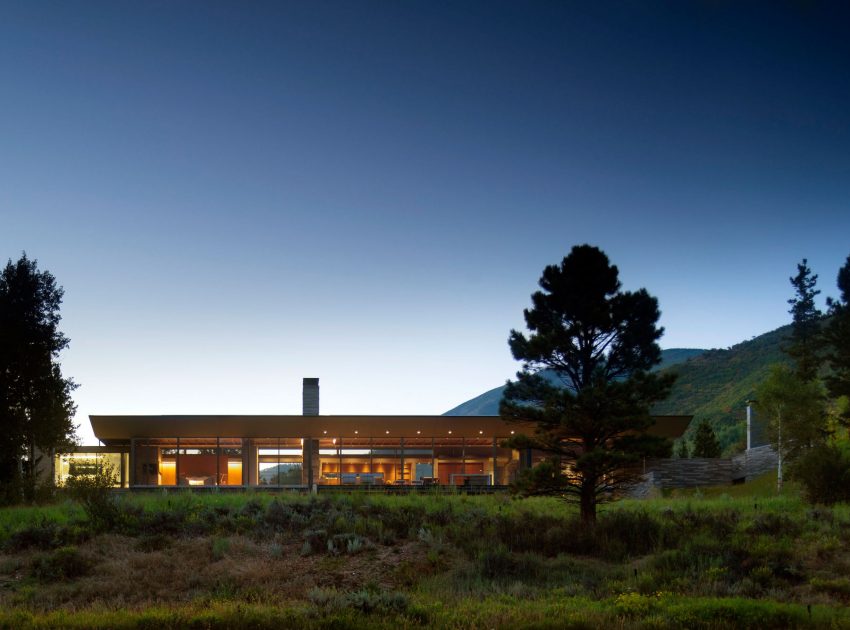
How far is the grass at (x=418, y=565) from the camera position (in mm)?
9516

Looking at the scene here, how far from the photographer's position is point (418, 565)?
13992 millimetres

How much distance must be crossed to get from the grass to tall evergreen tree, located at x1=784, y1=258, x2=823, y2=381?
2800cm

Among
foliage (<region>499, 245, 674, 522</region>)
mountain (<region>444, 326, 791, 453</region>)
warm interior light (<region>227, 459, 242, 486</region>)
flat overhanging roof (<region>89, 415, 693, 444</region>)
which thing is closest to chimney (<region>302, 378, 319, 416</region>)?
flat overhanging roof (<region>89, 415, 693, 444</region>)

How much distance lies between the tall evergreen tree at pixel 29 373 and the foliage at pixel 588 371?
52.2ft

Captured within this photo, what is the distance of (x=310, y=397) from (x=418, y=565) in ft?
80.2

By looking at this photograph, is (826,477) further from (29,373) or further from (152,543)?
(29,373)

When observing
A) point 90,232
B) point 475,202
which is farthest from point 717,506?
point 90,232

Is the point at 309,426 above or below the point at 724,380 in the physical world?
below

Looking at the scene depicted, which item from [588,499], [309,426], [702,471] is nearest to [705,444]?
[702,471]

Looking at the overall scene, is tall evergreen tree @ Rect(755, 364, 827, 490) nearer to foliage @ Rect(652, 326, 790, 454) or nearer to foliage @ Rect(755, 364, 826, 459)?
foliage @ Rect(755, 364, 826, 459)

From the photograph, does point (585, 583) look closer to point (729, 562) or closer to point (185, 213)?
point (729, 562)

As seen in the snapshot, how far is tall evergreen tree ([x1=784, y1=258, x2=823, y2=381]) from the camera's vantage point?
44.9 m

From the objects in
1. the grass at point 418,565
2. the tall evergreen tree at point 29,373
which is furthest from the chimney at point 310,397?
the grass at point 418,565

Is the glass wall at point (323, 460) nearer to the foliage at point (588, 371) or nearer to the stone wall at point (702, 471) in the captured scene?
the stone wall at point (702, 471)
